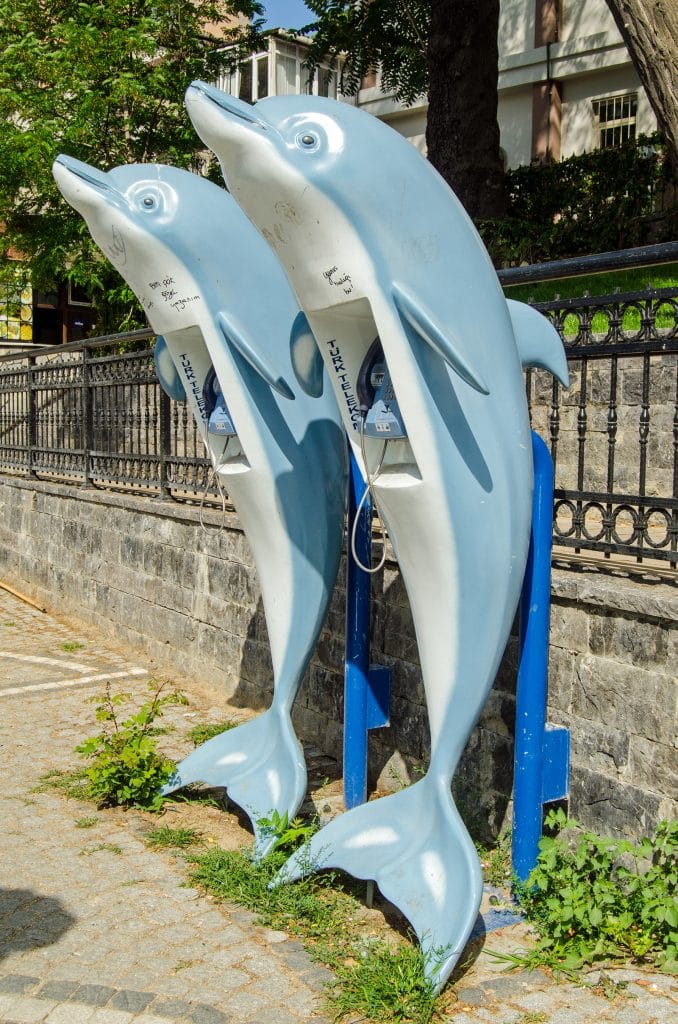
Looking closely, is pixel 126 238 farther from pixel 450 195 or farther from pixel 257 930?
pixel 257 930

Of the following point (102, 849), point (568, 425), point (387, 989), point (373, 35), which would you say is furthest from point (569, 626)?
point (373, 35)

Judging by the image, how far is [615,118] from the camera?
775 inches

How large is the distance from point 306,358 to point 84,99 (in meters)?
10.4

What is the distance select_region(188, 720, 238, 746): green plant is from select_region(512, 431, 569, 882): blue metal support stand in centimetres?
247

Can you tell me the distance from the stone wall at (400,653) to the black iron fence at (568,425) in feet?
0.91

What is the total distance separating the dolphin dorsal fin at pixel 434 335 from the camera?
3.14m

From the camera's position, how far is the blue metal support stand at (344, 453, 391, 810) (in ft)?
14.9

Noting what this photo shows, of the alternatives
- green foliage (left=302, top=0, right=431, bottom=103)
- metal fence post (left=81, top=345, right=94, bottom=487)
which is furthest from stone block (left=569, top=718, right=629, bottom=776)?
green foliage (left=302, top=0, right=431, bottom=103)

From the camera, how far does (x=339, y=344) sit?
11.7 ft

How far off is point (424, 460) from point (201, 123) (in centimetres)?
133

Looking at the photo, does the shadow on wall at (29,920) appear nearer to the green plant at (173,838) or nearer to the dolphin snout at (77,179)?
the green plant at (173,838)

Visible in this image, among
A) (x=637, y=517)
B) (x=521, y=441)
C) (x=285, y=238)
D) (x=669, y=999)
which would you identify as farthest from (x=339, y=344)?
(x=669, y=999)

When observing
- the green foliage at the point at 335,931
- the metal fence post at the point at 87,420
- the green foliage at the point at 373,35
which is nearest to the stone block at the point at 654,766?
the green foliage at the point at 335,931

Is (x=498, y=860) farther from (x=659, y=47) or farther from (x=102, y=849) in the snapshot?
(x=659, y=47)
